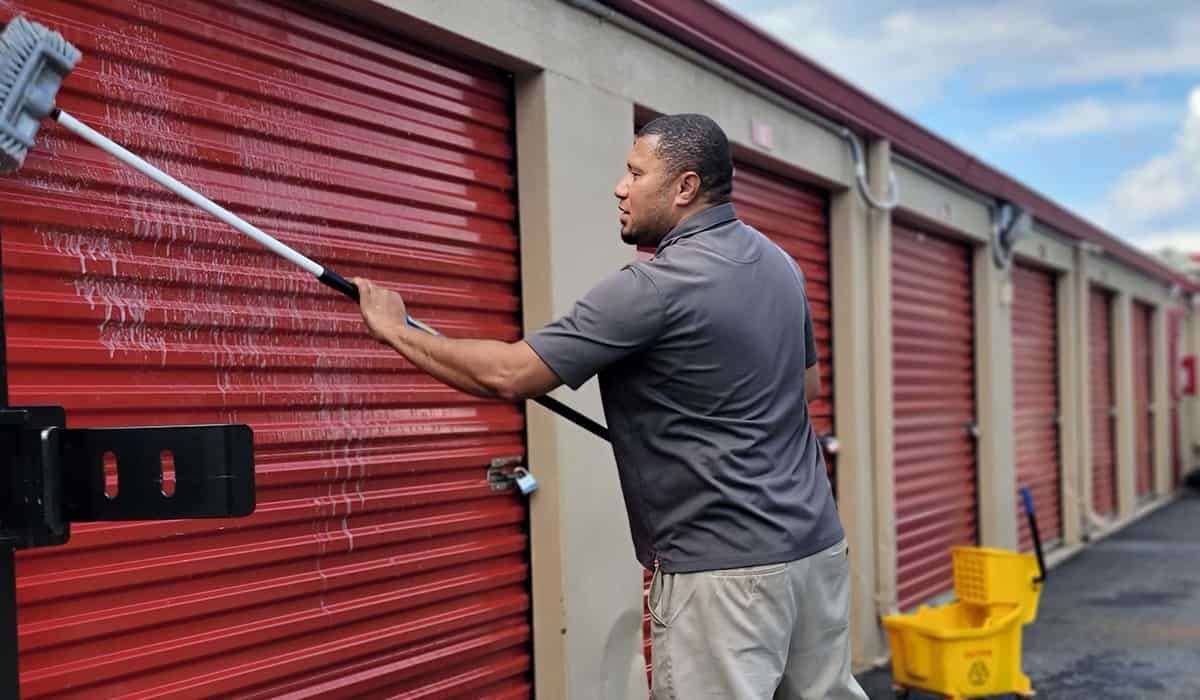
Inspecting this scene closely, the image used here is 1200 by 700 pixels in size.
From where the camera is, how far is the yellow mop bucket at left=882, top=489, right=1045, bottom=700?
5.99 metres

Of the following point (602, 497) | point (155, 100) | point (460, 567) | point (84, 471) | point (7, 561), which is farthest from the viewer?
point (602, 497)

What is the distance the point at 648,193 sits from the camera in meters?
3.18

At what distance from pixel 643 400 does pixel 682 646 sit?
60 cm

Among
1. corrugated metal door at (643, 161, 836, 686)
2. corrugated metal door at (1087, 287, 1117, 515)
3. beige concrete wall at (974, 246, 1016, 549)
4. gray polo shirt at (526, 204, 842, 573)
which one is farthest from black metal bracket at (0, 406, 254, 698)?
corrugated metal door at (1087, 287, 1117, 515)

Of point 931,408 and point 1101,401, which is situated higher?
point 931,408

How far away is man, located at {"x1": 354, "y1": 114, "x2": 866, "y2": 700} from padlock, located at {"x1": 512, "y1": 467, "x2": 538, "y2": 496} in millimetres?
1518

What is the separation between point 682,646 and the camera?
3.00 m

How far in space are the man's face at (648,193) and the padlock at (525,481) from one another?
5.64 feet

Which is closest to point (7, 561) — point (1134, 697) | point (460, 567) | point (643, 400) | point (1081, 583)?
point (643, 400)

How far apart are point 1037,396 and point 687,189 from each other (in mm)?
9916

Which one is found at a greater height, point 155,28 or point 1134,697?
point 155,28

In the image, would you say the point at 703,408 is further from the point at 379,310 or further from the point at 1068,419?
the point at 1068,419

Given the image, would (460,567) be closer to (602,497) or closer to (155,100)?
(602,497)

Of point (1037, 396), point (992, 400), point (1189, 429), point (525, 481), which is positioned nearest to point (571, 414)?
point (525, 481)
